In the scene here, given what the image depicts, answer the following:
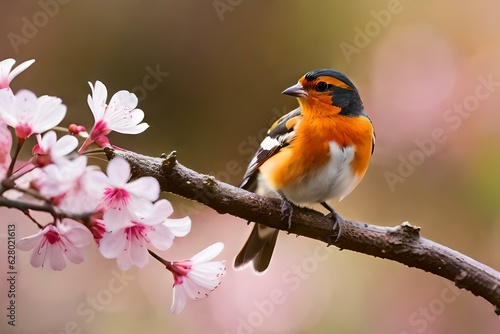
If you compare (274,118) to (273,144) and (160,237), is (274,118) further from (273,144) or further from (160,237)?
(160,237)

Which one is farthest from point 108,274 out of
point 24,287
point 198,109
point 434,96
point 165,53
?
point 434,96

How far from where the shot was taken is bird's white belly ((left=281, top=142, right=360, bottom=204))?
1.76 m

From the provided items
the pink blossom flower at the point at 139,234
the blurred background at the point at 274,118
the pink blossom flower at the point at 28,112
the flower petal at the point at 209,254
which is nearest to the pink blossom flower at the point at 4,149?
the pink blossom flower at the point at 28,112

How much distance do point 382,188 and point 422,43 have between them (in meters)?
0.62

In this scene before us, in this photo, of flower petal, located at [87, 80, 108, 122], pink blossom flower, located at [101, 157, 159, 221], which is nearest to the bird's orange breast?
flower petal, located at [87, 80, 108, 122]

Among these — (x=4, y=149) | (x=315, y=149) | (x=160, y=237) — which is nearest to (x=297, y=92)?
(x=315, y=149)

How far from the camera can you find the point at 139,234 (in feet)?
2.83

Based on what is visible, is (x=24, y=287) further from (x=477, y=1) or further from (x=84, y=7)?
(x=477, y=1)

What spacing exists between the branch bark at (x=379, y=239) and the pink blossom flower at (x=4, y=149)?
402 mm

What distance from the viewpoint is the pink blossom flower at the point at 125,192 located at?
0.77 meters

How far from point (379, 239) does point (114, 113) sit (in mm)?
→ 658

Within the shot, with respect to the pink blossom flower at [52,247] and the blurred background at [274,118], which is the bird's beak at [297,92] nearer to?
the blurred background at [274,118]

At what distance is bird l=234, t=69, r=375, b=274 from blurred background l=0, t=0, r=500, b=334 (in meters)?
0.40

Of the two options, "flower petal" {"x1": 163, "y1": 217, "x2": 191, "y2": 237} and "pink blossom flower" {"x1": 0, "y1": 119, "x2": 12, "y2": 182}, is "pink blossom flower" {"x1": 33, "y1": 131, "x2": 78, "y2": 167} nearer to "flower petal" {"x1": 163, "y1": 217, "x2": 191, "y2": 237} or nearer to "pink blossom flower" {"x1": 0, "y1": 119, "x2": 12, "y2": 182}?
"pink blossom flower" {"x1": 0, "y1": 119, "x2": 12, "y2": 182}
